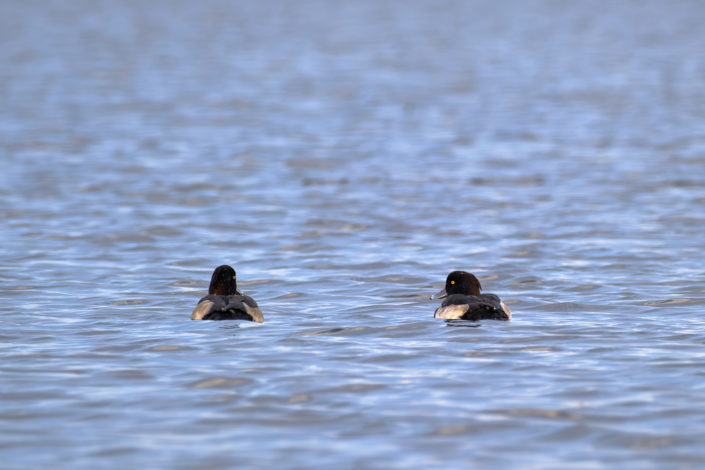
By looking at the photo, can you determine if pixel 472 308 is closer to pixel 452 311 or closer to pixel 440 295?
pixel 452 311

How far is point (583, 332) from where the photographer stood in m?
13.1

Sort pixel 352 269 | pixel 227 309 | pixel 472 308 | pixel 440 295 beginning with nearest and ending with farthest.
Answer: pixel 227 309 < pixel 472 308 < pixel 440 295 < pixel 352 269

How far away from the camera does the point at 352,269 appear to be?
57.7 ft

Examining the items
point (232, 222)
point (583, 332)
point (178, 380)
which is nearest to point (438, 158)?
point (232, 222)

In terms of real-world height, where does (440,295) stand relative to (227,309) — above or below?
above

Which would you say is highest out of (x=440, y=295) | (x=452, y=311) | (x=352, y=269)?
(x=352, y=269)

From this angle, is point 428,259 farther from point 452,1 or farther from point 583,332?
point 452,1

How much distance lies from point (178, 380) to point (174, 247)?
853 cm

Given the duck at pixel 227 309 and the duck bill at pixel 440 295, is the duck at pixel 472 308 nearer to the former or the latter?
the duck bill at pixel 440 295

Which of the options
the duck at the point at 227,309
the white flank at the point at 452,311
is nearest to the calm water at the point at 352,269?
the duck at the point at 227,309

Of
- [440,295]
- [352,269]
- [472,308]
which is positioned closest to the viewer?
[472,308]

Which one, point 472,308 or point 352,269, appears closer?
point 472,308

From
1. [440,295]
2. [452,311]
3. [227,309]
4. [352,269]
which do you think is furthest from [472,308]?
[352,269]

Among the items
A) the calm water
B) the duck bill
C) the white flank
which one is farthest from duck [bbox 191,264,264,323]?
the duck bill
